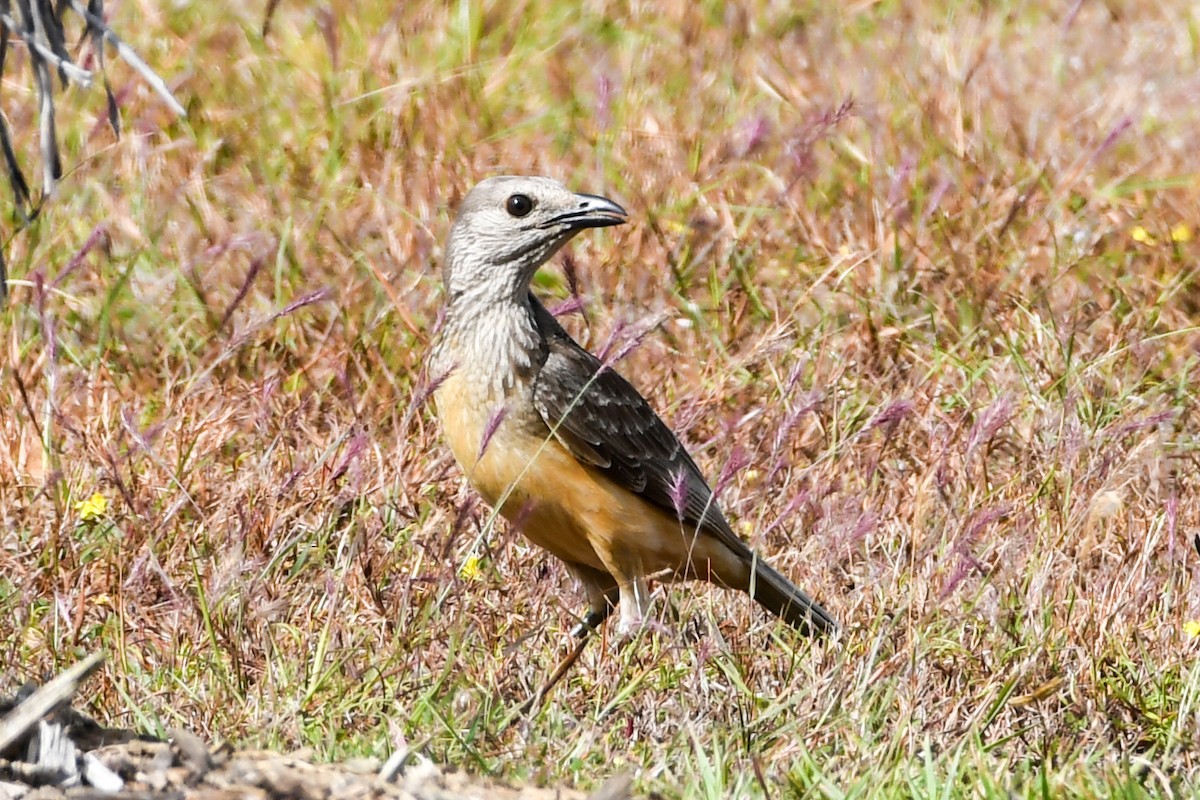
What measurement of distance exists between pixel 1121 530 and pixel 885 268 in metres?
1.81


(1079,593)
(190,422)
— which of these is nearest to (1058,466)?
(1079,593)

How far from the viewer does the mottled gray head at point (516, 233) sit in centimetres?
574

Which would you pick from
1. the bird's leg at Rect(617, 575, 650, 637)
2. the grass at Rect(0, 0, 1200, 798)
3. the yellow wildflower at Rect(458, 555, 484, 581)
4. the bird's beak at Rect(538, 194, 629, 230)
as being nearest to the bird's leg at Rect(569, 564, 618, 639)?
the bird's leg at Rect(617, 575, 650, 637)

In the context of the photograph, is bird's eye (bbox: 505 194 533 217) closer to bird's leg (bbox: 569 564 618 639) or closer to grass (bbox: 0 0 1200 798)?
grass (bbox: 0 0 1200 798)

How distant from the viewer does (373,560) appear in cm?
532

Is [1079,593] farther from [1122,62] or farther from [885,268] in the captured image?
[1122,62]

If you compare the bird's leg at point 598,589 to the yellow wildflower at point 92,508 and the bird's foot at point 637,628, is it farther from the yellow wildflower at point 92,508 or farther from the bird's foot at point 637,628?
the yellow wildflower at point 92,508

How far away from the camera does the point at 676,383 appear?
22.6 ft

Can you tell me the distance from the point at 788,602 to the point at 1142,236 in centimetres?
285

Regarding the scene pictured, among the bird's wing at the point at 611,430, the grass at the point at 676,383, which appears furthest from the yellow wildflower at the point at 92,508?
the bird's wing at the point at 611,430

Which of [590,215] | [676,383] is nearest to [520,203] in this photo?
[590,215]

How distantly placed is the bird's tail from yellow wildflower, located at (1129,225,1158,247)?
2662 mm

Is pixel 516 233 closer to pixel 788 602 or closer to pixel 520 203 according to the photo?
pixel 520 203

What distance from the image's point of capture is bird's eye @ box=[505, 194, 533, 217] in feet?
19.0
